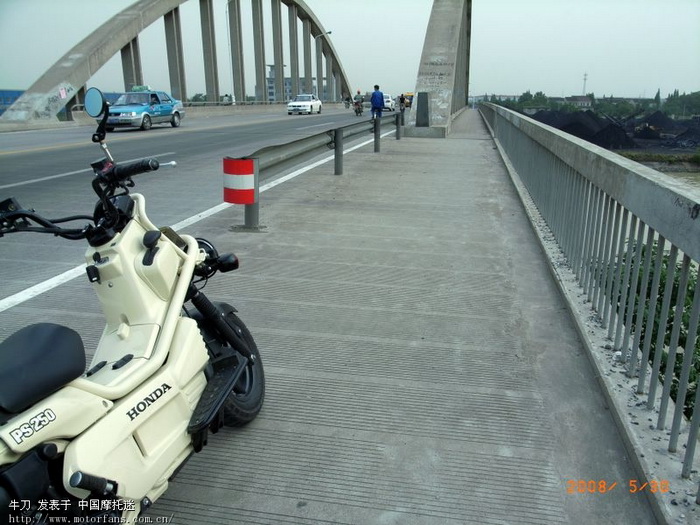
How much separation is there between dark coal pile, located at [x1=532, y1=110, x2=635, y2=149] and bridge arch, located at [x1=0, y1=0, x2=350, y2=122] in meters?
23.7

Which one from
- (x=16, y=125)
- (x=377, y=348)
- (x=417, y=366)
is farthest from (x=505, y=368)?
(x=16, y=125)

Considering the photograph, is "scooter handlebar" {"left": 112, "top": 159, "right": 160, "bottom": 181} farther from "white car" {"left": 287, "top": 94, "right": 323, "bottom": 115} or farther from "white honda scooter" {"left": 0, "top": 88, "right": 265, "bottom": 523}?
"white car" {"left": 287, "top": 94, "right": 323, "bottom": 115}

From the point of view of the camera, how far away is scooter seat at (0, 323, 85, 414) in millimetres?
1816

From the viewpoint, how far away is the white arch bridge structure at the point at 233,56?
990 inches

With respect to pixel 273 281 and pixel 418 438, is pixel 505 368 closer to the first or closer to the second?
pixel 418 438

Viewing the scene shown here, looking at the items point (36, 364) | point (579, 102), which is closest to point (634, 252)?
point (36, 364)

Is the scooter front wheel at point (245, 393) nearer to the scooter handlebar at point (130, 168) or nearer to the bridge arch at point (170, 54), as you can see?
the scooter handlebar at point (130, 168)

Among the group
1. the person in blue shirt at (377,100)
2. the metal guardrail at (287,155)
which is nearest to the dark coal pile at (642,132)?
the person in blue shirt at (377,100)

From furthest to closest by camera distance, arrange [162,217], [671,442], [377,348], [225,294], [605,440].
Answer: [162,217] < [225,294] < [377,348] < [605,440] < [671,442]

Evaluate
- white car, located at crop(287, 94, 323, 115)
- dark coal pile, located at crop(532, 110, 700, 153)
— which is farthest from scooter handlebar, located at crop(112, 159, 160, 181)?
white car, located at crop(287, 94, 323, 115)

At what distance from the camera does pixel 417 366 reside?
3793 mm

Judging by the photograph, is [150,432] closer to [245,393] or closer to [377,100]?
[245,393]

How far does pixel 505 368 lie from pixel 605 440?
2.81ft

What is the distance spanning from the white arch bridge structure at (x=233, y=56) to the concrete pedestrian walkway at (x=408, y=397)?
1793 centimetres
